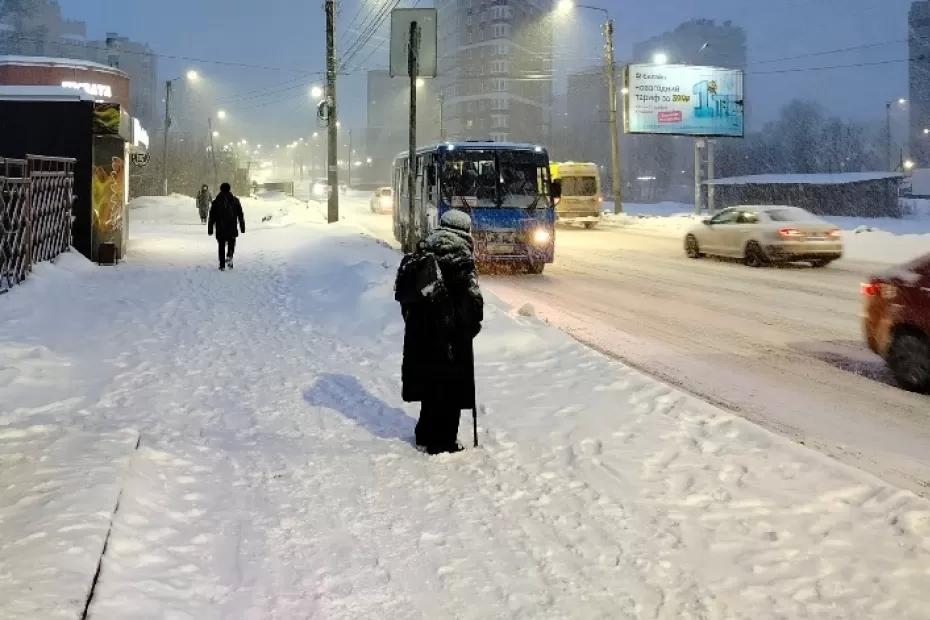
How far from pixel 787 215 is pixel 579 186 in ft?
59.8

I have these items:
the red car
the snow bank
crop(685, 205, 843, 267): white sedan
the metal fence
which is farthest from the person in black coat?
the red car

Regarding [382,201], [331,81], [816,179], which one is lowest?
[382,201]

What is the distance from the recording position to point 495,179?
60.4 ft

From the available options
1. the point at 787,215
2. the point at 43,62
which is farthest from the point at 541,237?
the point at 43,62

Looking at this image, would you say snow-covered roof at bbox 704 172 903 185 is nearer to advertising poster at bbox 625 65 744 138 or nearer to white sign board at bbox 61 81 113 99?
advertising poster at bbox 625 65 744 138

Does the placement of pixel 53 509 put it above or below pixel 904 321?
below

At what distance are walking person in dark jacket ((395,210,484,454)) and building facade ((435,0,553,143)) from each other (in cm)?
12057

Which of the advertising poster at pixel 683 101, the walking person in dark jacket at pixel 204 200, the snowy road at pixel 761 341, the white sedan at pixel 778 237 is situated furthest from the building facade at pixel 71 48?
the snowy road at pixel 761 341

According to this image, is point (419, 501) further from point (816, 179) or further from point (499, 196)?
point (816, 179)

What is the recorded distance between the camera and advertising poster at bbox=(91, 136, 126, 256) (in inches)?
731

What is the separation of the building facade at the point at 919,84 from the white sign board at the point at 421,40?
391 ft

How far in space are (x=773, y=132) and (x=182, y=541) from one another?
13575 cm

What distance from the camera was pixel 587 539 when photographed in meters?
4.55

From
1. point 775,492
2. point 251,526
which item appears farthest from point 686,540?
point 251,526
